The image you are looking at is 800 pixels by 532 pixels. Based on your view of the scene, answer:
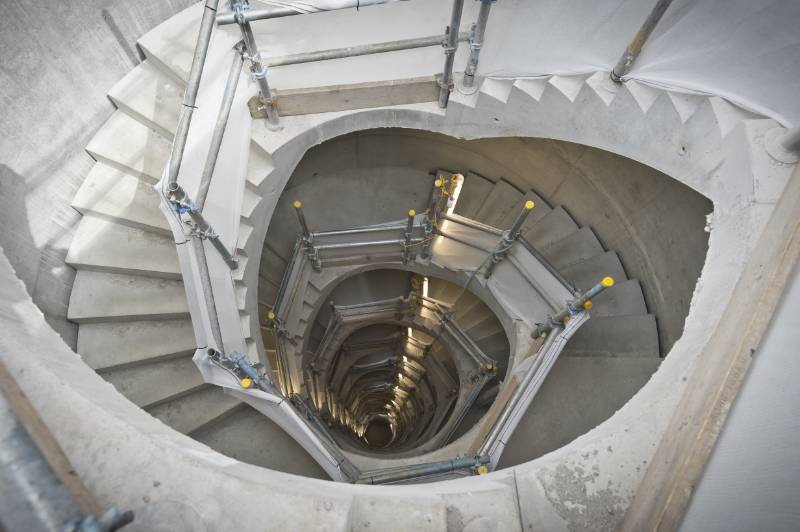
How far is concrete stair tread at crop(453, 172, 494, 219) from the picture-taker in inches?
322

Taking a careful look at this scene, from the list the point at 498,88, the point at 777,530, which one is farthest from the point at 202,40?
the point at 777,530

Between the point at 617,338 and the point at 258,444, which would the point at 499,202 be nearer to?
the point at 617,338

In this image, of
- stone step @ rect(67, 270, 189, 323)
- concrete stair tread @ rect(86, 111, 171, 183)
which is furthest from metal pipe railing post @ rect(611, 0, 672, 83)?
stone step @ rect(67, 270, 189, 323)

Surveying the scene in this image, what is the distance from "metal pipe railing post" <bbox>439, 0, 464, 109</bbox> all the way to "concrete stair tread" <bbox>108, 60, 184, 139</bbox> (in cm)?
310

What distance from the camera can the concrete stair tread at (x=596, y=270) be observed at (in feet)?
22.1

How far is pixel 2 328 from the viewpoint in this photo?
2.54 m

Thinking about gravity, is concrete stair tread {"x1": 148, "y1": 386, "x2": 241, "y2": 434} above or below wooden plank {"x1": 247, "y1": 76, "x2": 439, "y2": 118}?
below

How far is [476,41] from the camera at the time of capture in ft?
14.3

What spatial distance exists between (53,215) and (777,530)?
6.10m

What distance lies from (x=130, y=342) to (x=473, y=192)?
6.02 metres

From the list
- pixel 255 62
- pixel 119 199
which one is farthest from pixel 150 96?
pixel 255 62

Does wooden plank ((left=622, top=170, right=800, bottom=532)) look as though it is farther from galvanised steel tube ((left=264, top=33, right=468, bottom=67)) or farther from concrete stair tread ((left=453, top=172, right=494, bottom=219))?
concrete stair tread ((left=453, top=172, right=494, bottom=219))

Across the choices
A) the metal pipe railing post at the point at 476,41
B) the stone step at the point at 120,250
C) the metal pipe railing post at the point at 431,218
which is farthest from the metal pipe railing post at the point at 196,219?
the metal pipe railing post at the point at 476,41

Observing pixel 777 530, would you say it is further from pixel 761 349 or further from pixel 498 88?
pixel 498 88
